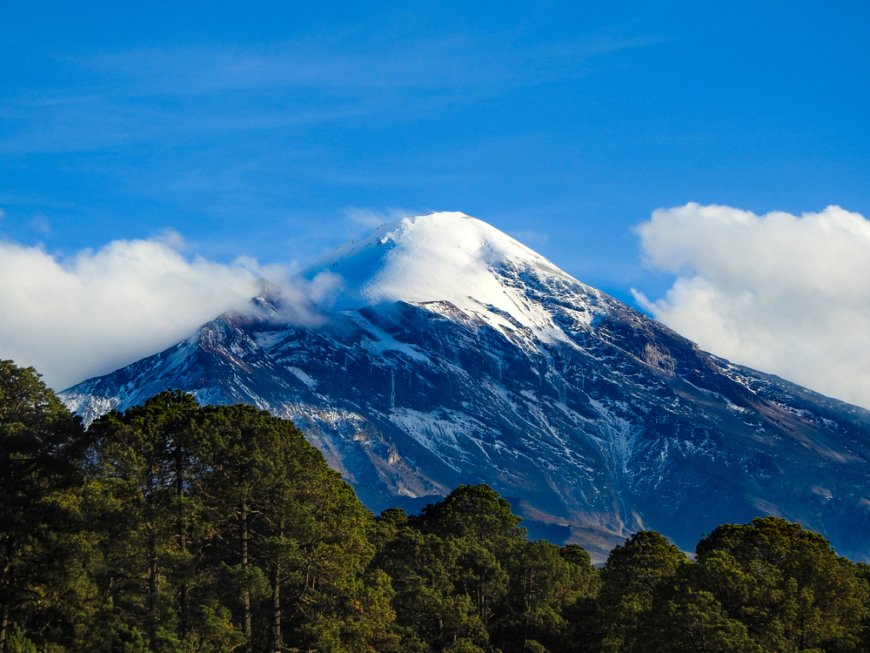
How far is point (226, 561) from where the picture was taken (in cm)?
8156

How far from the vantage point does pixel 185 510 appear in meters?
76.3

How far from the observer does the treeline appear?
7562 cm

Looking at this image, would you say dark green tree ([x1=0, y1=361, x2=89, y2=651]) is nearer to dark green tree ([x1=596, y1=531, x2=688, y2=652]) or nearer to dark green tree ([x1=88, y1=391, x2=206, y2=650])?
dark green tree ([x1=88, y1=391, x2=206, y2=650])

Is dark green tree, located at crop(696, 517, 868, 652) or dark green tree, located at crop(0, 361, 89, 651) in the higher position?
dark green tree, located at crop(696, 517, 868, 652)

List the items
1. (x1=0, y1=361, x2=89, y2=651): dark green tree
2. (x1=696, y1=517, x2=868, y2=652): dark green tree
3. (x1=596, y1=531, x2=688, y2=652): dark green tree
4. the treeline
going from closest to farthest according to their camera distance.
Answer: (x1=0, y1=361, x2=89, y2=651): dark green tree < the treeline < (x1=696, y1=517, x2=868, y2=652): dark green tree < (x1=596, y1=531, x2=688, y2=652): dark green tree

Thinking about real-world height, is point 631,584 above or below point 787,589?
above

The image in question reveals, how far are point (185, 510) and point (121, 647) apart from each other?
29.8ft

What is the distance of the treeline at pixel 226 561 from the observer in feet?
248

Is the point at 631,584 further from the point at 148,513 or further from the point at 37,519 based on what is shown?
the point at 37,519

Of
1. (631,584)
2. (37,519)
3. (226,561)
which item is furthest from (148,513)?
(631,584)

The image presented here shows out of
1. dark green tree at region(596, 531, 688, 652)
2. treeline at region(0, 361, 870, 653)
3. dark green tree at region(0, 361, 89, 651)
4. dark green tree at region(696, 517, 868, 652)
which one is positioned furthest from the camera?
dark green tree at region(596, 531, 688, 652)

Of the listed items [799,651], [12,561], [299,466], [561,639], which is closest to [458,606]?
[561,639]

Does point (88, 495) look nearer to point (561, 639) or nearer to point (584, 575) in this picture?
point (561, 639)

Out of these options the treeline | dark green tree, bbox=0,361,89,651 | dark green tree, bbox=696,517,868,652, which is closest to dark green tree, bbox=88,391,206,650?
the treeline
